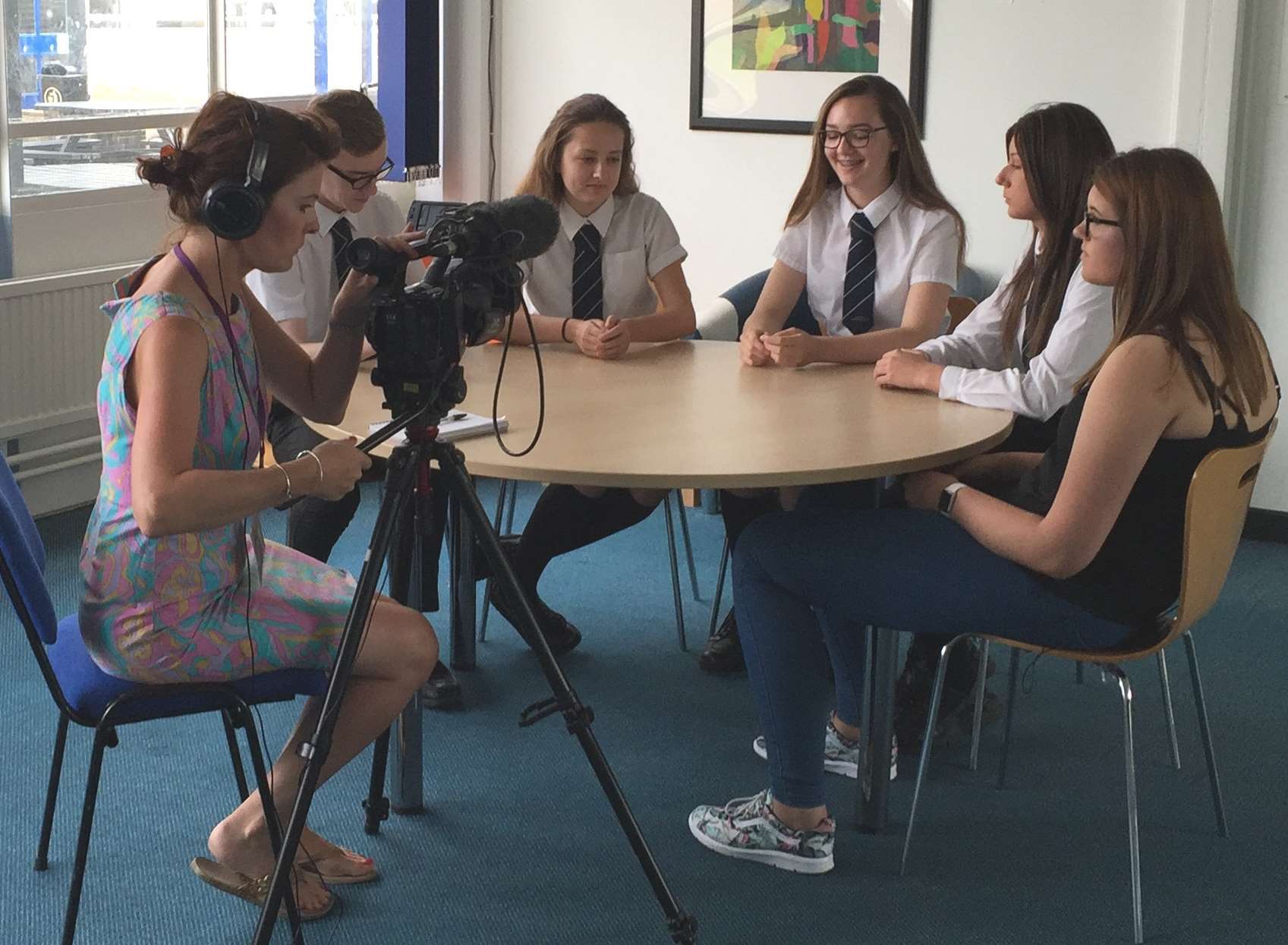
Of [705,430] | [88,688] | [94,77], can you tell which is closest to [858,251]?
[705,430]

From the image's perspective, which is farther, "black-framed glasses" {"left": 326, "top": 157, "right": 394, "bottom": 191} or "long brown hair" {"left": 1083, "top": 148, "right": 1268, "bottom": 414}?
"black-framed glasses" {"left": 326, "top": 157, "right": 394, "bottom": 191}

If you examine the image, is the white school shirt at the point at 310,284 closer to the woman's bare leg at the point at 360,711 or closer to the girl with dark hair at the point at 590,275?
the girl with dark hair at the point at 590,275

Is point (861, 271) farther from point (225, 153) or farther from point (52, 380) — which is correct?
point (52, 380)

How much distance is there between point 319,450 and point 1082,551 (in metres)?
1.05

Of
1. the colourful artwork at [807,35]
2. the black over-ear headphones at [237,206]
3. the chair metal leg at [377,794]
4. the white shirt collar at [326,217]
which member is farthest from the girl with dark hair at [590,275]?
the colourful artwork at [807,35]

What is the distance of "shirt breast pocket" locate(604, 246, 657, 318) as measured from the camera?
3.36 meters

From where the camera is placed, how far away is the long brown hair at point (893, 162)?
10.1ft

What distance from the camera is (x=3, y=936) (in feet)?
6.99

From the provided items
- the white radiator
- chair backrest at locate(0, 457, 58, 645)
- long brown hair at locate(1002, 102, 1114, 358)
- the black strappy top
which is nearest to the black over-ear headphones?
chair backrest at locate(0, 457, 58, 645)

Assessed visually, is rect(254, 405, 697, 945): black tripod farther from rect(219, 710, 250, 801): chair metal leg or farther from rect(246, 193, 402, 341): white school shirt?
rect(246, 193, 402, 341): white school shirt

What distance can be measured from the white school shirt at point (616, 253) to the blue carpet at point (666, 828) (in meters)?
0.81

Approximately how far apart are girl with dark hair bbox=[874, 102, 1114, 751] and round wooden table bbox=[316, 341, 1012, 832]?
0.05 meters

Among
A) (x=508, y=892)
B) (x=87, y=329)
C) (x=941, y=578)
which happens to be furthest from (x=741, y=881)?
(x=87, y=329)

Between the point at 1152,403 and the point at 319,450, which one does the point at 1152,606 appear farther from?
the point at 319,450
